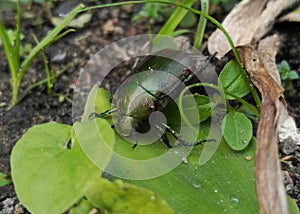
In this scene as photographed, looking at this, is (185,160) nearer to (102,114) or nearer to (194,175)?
(194,175)

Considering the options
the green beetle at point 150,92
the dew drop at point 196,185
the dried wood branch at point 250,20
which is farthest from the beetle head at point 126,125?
the dried wood branch at point 250,20

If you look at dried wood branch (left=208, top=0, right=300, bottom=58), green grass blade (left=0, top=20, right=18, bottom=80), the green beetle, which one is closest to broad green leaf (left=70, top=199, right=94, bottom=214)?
the green beetle

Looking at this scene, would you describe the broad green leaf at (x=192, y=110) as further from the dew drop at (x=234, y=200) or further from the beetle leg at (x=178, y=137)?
the dew drop at (x=234, y=200)

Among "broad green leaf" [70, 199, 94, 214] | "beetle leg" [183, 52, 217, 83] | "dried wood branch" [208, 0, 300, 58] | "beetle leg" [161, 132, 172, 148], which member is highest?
"dried wood branch" [208, 0, 300, 58]

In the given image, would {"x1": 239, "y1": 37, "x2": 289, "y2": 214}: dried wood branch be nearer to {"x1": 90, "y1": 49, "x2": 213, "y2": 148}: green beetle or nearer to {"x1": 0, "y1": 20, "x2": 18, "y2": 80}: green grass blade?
{"x1": 90, "y1": 49, "x2": 213, "y2": 148}: green beetle

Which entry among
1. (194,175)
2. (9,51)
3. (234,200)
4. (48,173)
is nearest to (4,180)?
(48,173)

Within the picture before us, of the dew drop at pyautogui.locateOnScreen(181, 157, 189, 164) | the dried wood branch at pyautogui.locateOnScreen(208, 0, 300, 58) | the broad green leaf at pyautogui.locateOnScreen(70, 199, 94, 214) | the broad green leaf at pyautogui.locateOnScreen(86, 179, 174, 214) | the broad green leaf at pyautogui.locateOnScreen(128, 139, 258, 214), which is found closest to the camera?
the broad green leaf at pyautogui.locateOnScreen(86, 179, 174, 214)

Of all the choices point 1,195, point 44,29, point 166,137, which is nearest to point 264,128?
point 166,137
